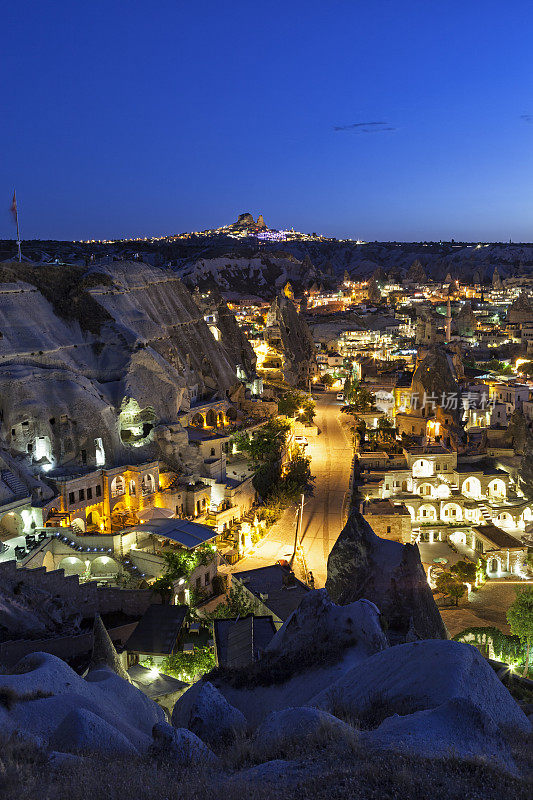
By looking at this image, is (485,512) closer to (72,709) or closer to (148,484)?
(148,484)

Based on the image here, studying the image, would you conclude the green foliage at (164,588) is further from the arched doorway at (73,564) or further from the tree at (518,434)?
the tree at (518,434)

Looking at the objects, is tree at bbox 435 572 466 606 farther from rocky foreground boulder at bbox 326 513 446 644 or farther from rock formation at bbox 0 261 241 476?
rock formation at bbox 0 261 241 476

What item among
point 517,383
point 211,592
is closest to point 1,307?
point 211,592

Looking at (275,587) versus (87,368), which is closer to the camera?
(275,587)

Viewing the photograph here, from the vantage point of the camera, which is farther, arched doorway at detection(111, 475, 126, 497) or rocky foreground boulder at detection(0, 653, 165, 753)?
arched doorway at detection(111, 475, 126, 497)

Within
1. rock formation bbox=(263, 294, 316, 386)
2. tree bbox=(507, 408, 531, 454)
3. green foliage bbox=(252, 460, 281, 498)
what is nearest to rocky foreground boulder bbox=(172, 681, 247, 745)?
green foliage bbox=(252, 460, 281, 498)

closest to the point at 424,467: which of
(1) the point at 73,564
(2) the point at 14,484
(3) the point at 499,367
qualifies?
(1) the point at 73,564

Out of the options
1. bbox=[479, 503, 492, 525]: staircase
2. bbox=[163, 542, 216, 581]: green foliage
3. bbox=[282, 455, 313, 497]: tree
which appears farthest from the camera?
bbox=[282, 455, 313, 497]: tree

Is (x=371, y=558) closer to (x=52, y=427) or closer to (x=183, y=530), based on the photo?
(x=183, y=530)
